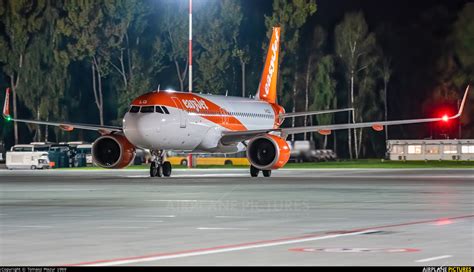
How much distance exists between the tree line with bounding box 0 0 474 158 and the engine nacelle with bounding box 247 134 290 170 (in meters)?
48.3

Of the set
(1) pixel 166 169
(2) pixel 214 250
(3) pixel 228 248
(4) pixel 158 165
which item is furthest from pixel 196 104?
(2) pixel 214 250

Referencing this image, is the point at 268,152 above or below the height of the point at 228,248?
above

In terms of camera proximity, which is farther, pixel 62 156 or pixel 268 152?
pixel 62 156

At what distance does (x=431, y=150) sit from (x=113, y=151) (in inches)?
2007

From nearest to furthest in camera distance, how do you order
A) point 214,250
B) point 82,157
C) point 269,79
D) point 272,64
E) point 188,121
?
point 214,250, point 188,121, point 269,79, point 272,64, point 82,157

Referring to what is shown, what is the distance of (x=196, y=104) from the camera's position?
170 feet

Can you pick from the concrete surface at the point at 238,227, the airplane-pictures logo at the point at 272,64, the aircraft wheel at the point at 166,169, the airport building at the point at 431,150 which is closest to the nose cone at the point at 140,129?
the aircraft wheel at the point at 166,169

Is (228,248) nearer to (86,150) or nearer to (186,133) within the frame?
(186,133)

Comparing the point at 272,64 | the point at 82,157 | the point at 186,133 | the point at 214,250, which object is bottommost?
the point at 214,250

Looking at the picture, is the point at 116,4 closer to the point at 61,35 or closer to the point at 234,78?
the point at 61,35

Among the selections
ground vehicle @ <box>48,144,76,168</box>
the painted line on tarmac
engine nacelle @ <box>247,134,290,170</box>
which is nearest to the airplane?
engine nacelle @ <box>247,134,290,170</box>

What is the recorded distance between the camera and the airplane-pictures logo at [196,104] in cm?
5072

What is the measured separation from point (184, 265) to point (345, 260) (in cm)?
222

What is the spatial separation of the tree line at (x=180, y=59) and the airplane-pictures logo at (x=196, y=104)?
150 ft
